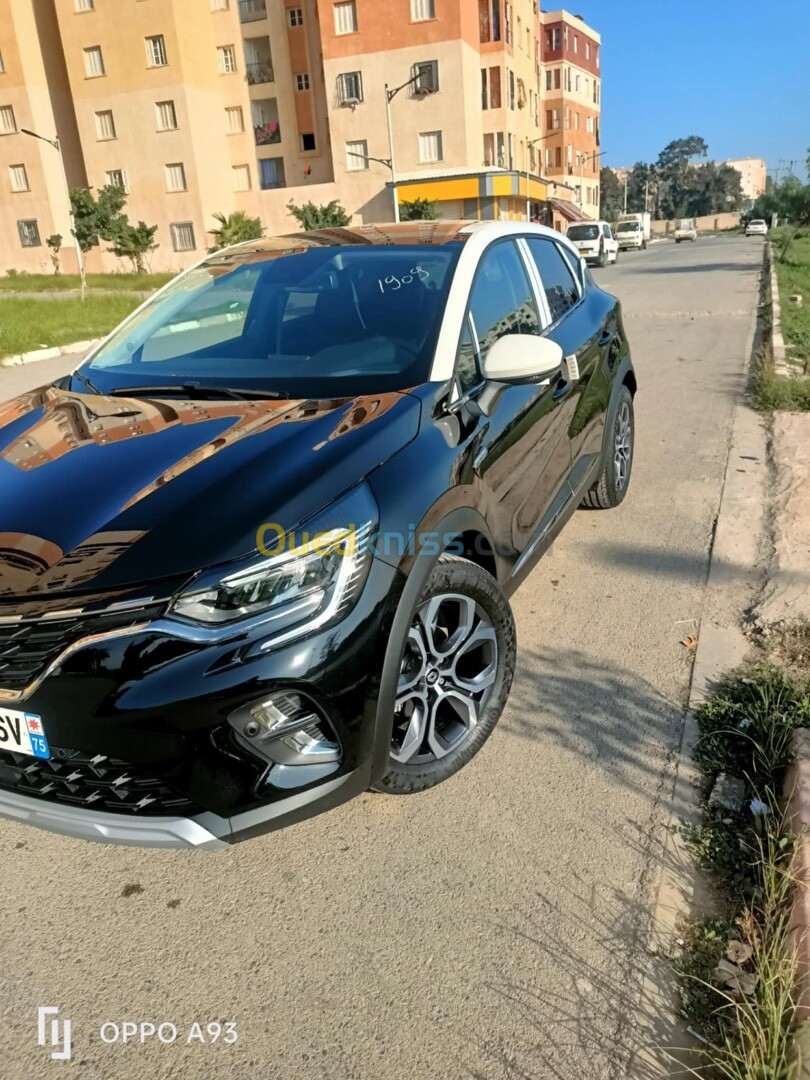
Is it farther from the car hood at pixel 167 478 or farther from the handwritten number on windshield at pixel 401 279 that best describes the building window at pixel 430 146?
the car hood at pixel 167 478

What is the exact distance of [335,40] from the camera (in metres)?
42.7

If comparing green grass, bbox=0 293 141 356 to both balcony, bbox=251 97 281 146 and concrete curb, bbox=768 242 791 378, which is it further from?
balcony, bbox=251 97 281 146

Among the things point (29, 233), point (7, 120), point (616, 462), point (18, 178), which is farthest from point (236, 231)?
point (616, 462)

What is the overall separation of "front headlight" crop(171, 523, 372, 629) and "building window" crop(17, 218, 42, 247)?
162 ft

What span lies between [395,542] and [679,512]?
10.7 feet

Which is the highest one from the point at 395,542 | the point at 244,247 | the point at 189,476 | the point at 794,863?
the point at 244,247

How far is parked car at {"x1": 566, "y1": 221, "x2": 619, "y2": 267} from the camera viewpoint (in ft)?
111

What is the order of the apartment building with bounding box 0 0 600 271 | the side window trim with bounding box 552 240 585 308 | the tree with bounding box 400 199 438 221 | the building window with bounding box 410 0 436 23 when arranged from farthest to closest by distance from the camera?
the apartment building with bounding box 0 0 600 271, the building window with bounding box 410 0 436 23, the tree with bounding box 400 199 438 221, the side window trim with bounding box 552 240 585 308

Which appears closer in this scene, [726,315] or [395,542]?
[395,542]

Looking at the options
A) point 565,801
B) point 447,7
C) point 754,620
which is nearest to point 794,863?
point 565,801

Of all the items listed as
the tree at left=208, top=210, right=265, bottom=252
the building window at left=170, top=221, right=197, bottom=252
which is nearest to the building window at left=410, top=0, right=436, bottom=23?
the tree at left=208, top=210, right=265, bottom=252

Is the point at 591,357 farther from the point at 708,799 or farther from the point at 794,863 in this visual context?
the point at 794,863

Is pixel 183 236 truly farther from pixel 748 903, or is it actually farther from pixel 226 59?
pixel 748 903

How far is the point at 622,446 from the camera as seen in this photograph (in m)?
5.01
